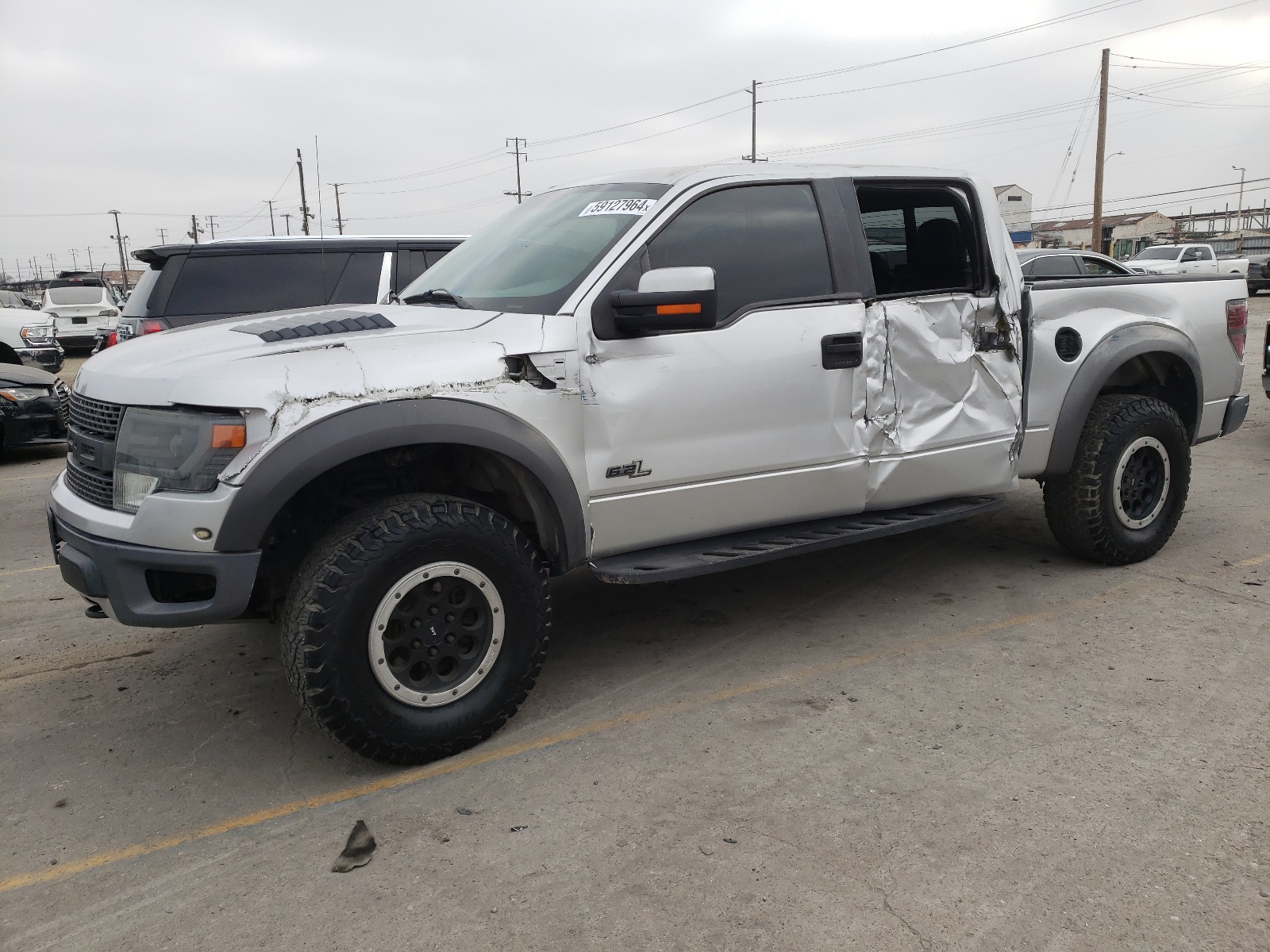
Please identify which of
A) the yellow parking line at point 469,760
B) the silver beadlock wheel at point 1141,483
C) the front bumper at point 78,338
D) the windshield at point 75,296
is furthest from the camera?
the windshield at point 75,296

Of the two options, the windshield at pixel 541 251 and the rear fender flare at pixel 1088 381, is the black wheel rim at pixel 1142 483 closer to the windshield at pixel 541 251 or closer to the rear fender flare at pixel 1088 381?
the rear fender flare at pixel 1088 381

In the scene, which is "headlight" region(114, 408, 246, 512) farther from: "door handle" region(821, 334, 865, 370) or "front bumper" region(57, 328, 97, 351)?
"front bumper" region(57, 328, 97, 351)

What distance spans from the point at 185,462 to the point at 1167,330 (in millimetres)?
4604

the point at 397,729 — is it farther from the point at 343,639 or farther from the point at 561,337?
the point at 561,337

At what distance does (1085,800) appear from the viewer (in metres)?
2.86

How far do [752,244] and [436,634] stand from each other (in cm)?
194

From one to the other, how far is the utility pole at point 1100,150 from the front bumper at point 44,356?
107 ft

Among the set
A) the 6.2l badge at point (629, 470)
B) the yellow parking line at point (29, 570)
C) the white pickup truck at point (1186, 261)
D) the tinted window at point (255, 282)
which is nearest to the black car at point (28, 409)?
the tinted window at point (255, 282)

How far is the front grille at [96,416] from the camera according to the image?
308cm

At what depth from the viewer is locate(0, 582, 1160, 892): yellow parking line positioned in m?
2.68

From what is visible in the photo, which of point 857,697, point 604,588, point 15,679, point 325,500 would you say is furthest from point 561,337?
point 15,679

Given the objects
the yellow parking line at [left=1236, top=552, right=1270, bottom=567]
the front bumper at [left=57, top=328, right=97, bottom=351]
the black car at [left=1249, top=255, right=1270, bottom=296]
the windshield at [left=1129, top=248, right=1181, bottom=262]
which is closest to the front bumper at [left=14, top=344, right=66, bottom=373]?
the front bumper at [left=57, top=328, right=97, bottom=351]

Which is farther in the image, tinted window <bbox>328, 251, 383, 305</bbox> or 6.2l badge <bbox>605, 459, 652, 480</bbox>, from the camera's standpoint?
tinted window <bbox>328, 251, 383, 305</bbox>

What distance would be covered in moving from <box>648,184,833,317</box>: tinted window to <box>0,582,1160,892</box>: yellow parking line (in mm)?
1447
